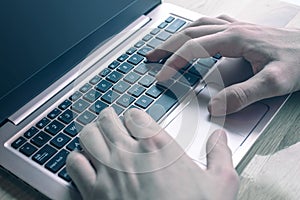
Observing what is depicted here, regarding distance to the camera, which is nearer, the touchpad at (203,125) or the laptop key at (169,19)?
the touchpad at (203,125)

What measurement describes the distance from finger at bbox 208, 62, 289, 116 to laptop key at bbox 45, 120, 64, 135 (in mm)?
196

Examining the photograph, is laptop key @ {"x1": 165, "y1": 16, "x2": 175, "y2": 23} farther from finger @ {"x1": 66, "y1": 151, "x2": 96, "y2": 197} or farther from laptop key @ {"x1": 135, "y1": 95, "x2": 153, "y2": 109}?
finger @ {"x1": 66, "y1": 151, "x2": 96, "y2": 197}

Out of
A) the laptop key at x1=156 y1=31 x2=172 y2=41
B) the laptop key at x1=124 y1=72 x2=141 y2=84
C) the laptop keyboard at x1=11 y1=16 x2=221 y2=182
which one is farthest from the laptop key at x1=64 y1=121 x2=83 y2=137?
the laptop key at x1=156 y1=31 x2=172 y2=41

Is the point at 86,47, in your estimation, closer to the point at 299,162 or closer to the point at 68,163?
the point at 68,163

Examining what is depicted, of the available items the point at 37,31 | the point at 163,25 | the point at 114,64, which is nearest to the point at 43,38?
the point at 37,31

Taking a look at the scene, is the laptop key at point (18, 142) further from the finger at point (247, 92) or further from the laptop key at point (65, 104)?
the finger at point (247, 92)

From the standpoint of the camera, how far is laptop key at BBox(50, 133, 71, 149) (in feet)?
1.85

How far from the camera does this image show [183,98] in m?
0.62

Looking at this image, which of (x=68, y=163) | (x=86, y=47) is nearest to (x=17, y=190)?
(x=68, y=163)

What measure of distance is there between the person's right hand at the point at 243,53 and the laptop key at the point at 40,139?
178 mm

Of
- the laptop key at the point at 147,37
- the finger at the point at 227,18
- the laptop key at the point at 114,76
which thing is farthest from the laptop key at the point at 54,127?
the finger at the point at 227,18

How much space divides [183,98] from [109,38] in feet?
0.56

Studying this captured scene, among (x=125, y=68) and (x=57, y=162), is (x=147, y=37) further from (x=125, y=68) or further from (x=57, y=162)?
(x=57, y=162)

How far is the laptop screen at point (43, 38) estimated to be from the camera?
564mm
